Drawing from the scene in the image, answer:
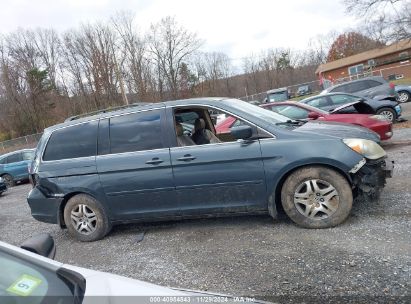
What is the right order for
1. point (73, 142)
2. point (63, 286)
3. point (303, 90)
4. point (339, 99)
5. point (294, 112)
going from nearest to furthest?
point (63, 286), point (73, 142), point (294, 112), point (339, 99), point (303, 90)

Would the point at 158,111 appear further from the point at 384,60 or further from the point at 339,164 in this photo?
the point at 384,60

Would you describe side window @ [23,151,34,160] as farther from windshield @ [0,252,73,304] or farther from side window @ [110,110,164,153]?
windshield @ [0,252,73,304]

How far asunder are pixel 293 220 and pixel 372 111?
6927 millimetres

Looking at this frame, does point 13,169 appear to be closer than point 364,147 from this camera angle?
No

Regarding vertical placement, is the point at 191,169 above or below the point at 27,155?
below

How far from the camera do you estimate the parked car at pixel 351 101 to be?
11015 mm

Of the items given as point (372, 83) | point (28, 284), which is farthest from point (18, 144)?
point (28, 284)

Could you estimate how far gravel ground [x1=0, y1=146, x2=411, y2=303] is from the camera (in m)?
3.03

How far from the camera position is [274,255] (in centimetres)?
371

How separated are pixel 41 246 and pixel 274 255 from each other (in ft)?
7.81

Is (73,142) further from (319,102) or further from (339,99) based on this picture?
(339,99)

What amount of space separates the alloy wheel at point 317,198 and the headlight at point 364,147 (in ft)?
1.75

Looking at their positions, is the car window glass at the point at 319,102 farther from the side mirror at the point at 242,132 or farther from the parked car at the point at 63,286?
the parked car at the point at 63,286

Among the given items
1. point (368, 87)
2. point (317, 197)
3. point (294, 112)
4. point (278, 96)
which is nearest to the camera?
point (317, 197)
